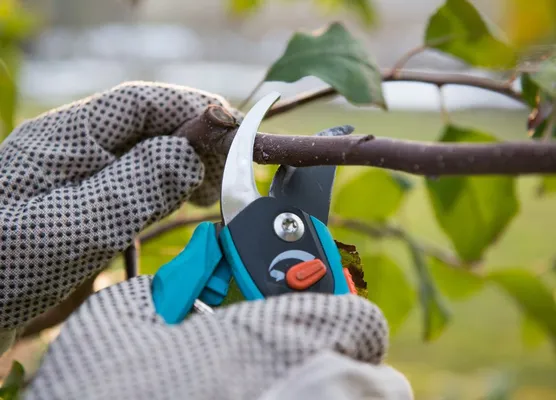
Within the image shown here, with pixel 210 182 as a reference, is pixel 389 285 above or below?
below

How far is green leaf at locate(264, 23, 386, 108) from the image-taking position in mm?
346

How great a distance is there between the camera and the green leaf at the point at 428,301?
49 cm

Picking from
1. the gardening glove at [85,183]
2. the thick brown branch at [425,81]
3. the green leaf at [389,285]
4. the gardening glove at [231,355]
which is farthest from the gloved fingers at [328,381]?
the green leaf at [389,285]

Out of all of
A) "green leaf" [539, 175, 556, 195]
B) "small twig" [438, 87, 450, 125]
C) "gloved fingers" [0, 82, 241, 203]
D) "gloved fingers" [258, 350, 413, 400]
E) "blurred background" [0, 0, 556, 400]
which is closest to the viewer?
"gloved fingers" [258, 350, 413, 400]

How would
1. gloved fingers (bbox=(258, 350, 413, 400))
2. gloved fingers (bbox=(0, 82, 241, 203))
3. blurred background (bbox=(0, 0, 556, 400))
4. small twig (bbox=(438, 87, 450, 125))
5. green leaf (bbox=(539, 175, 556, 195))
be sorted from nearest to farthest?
gloved fingers (bbox=(258, 350, 413, 400)) < gloved fingers (bbox=(0, 82, 241, 203)) < small twig (bbox=(438, 87, 450, 125)) < green leaf (bbox=(539, 175, 556, 195)) < blurred background (bbox=(0, 0, 556, 400))

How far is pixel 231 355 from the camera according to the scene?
20 centimetres

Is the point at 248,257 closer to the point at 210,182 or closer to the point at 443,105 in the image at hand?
the point at 210,182

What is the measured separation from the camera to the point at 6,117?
17.3 inches

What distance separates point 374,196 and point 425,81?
0.21 meters

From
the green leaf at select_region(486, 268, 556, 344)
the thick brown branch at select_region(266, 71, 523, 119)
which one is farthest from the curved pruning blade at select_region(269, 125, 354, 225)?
the green leaf at select_region(486, 268, 556, 344)

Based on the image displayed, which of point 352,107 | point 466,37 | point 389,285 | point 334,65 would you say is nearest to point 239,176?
point 334,65

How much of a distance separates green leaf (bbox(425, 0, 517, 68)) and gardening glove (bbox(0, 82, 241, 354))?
18cm

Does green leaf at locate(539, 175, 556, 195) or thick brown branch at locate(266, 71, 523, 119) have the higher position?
thick brown branch at locate(266, 71, 523, 119)

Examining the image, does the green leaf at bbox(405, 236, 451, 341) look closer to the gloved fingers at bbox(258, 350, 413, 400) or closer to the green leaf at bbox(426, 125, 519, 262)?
the green leaf at bbox(426, 125, 519, 262)
